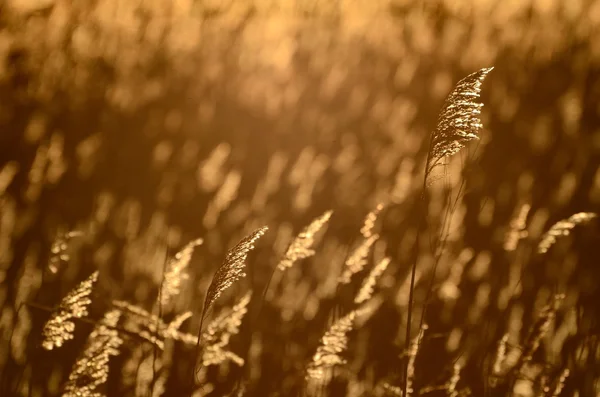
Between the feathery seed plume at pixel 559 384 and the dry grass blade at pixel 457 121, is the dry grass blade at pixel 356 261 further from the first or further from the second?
the feathery seed plume at pixel 559 384

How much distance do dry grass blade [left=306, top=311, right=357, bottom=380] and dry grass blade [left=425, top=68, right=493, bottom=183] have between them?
45cm

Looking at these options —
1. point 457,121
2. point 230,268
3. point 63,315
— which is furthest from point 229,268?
point 457,121

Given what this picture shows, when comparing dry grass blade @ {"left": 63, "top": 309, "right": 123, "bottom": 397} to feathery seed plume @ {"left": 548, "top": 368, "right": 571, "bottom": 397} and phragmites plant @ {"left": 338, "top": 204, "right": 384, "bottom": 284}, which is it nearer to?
phragmites plant @ {"left": 338, "top": 204, "right": 384, "bottom": 284}

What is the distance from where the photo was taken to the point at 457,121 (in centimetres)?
117

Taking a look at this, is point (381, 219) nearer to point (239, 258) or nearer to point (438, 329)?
point (438, 329)

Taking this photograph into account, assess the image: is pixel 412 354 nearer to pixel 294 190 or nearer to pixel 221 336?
pixel 221 336

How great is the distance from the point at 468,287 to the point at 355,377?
2.09 feet

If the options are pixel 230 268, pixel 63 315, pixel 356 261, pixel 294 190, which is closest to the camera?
pixel 230 268

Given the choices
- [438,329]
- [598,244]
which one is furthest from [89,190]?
[598,244]

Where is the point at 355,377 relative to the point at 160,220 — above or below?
below

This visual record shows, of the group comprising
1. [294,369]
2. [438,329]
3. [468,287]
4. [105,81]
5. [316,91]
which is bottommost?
[294,369]

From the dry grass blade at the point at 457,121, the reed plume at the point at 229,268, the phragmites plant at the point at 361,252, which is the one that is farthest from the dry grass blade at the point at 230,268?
the dry grass blade at the point at 457,121

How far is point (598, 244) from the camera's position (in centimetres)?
242

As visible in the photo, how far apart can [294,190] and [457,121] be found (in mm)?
1366
